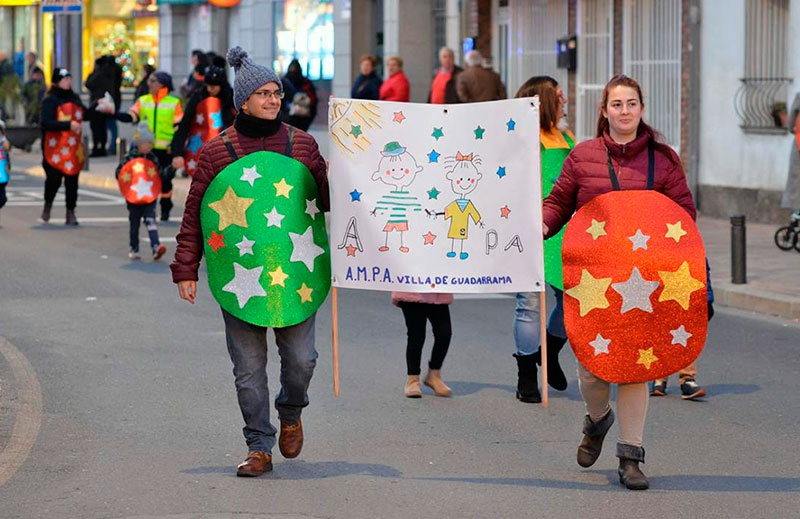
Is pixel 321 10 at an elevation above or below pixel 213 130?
above

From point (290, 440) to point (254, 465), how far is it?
26 cm

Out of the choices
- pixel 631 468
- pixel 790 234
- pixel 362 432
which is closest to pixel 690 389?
pixel 362 432

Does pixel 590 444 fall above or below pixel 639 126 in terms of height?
below

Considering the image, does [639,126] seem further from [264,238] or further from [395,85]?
[395,85]

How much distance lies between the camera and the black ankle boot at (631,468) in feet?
22.6

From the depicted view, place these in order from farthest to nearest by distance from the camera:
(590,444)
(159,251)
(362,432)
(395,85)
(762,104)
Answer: (395,85), (762,104), (159,251), (362,432), (590,444)

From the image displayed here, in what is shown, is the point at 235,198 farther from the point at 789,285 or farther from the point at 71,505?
the point at 789,285

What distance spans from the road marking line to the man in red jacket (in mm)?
1056

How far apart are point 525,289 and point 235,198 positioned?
1.32 metres

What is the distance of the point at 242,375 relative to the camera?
7.20 metres

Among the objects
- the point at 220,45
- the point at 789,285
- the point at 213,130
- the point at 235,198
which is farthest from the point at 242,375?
the point at 220,45

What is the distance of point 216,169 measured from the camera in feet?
23.3

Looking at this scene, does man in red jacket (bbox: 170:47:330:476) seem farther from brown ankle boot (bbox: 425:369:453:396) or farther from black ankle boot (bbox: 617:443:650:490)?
brown ankle boot (bbox: 425:369:453:396)

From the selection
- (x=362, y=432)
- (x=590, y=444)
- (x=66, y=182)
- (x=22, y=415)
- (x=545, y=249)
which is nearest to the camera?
(x=590, y=444)
